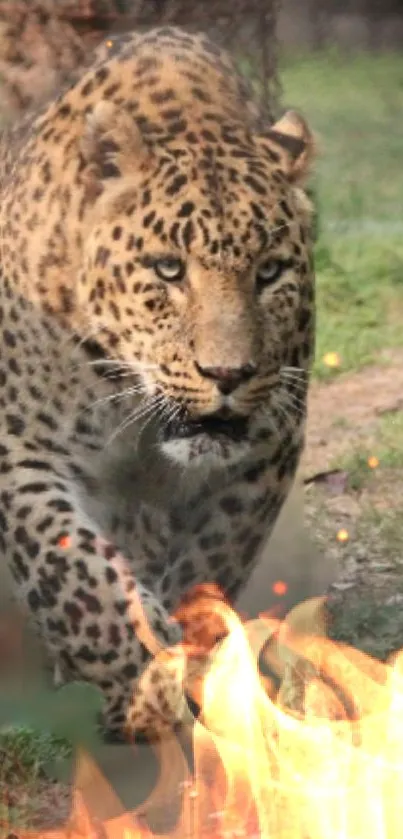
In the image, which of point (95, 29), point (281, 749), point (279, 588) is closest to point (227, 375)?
point (281, 749)

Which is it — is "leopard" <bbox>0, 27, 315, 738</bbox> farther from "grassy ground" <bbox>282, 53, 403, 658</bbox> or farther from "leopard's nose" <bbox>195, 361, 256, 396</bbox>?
"grassy ground" <bbox>282, 53, 403, 658</bbox>

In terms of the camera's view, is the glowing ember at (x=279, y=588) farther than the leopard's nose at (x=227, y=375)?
Yes

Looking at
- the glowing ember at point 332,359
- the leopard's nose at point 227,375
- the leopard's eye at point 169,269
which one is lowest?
the glowing ember at point 332,359

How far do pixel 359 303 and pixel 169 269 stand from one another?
5.52 feet

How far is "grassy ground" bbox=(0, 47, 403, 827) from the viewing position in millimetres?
5496

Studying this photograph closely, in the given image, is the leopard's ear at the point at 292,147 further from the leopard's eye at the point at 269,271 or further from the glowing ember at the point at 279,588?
the glowing ember at the point at 279,588

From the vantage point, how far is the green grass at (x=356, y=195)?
5.52 m

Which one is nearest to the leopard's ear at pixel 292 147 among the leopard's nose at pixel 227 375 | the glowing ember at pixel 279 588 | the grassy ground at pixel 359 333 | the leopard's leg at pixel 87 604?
the grassy ground at pixel 359 333

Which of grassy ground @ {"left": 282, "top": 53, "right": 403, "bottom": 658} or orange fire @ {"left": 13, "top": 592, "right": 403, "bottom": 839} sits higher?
grassy ground @ {"left": 282, "top": 53, "right": 403, "bottom": 658}

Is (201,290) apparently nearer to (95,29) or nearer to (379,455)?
(95,29)

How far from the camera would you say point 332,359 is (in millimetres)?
6164

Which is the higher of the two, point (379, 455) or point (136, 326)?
point (136, 326)

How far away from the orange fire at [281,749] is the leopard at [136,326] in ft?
0.47

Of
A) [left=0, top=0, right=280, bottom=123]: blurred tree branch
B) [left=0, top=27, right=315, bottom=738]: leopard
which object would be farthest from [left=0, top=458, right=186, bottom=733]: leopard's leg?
[left=0, top=0, right=280, bottom=123]: blurred tree branch
